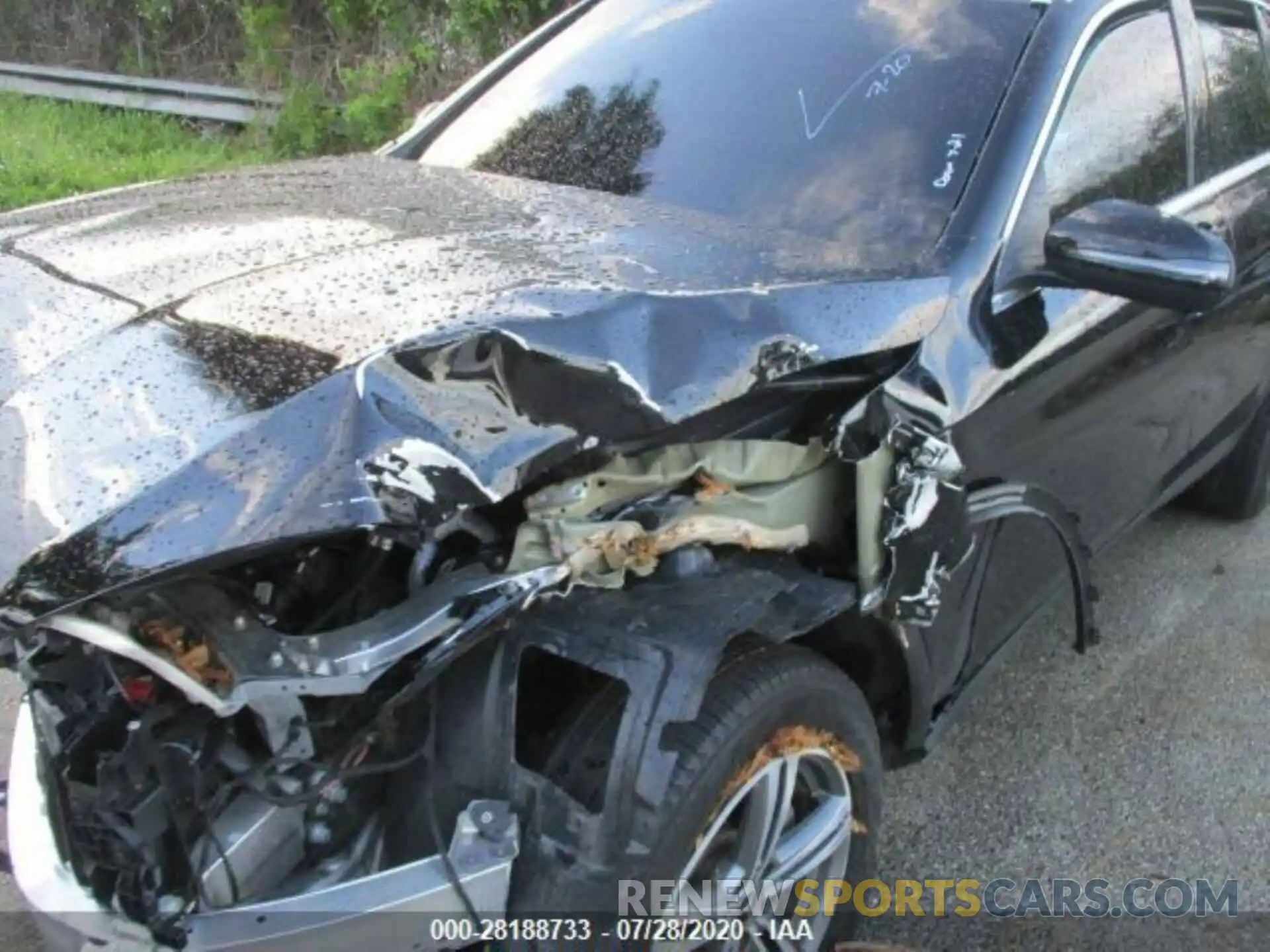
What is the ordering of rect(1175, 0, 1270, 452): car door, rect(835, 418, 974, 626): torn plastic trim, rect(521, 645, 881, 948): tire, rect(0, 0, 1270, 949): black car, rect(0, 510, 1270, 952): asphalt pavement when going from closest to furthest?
rect(0, 0, 1270, 949): black car, rect(521, 645, 881, 948): tire, rect(835, 418, 974, 626): torn plastic trim, rect(0, 510, 1270, 952): asphalt pavement, rect(1175, 0, 1270, 452): car door

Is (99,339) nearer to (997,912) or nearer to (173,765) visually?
(173,765)

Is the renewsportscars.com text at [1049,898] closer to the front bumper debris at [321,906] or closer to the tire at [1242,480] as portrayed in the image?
the front bumper debris at [321,906]

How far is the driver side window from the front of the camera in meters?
2.69

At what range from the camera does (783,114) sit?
2.86 meters

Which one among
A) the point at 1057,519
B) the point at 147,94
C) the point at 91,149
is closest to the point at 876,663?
the point at 1057,519

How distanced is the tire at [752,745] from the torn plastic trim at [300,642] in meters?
0.32

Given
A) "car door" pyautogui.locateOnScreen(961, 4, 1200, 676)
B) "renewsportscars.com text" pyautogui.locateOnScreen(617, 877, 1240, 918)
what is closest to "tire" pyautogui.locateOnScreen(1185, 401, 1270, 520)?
"car door" pyautogui.locateOnScreen(961, 4, 1200, 676)

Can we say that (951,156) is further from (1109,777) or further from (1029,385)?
(1109,777)

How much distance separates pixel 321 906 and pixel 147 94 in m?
8.93

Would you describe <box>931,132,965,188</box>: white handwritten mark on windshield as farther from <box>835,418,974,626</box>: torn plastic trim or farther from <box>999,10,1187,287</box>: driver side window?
<box>835,418,974,626</box>: torn plastic trim

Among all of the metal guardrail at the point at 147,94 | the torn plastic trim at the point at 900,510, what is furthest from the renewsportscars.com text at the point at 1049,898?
the metal guardrail at the point at 147,94

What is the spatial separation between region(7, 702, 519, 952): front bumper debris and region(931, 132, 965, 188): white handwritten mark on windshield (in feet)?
5.11

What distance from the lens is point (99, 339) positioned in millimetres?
1959

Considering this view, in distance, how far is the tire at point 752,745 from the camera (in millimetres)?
1946
